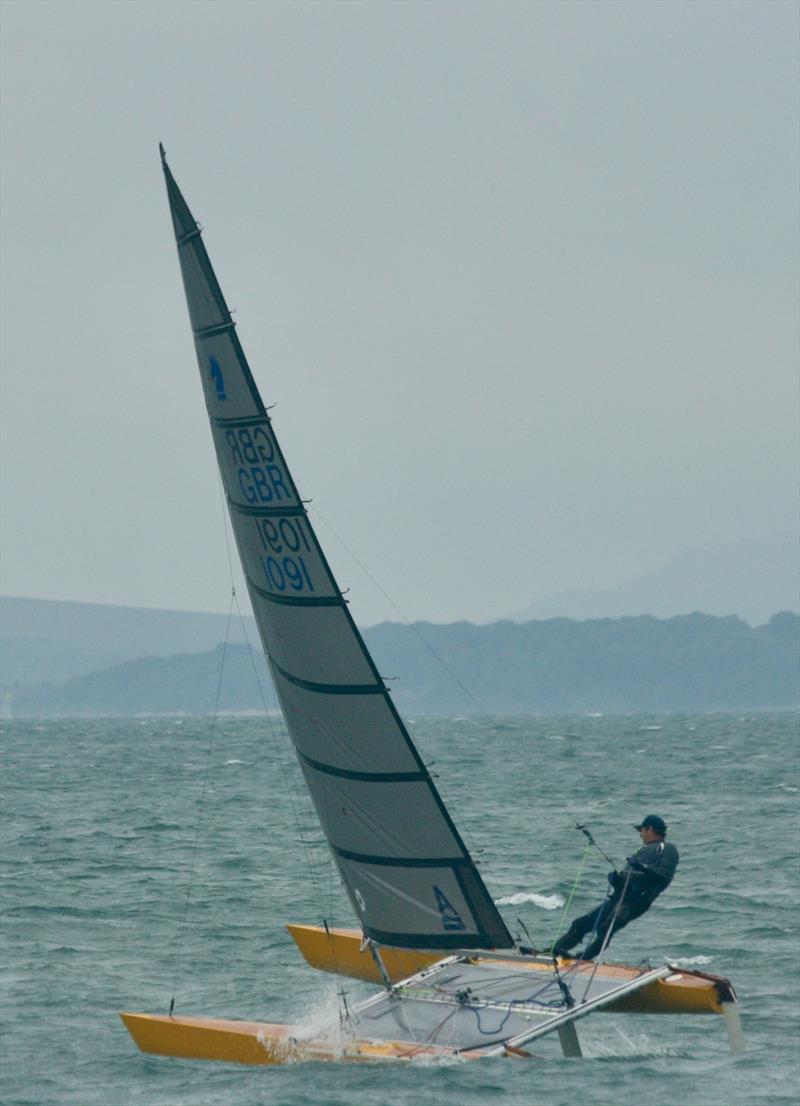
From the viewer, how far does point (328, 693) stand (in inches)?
489

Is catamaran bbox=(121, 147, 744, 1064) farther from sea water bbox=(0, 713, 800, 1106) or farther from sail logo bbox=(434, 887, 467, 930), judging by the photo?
sea water bbox=(0, 713, 800, 1106)

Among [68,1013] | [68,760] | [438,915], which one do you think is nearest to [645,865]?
[438,915]

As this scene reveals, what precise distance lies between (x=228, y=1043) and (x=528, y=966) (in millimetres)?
2472

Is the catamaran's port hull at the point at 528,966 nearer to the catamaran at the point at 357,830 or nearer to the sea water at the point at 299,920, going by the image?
the catamaran at the point at 357,830

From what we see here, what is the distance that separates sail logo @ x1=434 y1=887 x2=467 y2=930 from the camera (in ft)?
41.5

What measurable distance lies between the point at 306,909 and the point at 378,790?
7815mm

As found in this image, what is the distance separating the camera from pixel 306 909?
65.1 ft

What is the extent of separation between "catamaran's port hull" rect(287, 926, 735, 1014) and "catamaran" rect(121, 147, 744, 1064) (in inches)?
0.6

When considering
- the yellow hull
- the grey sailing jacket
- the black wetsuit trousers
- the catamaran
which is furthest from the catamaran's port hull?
the yellow hull

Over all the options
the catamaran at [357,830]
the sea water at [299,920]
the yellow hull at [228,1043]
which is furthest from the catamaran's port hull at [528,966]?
the yellow hull at [228,1043]

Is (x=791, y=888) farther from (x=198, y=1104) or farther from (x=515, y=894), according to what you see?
(x=198, y=1104)

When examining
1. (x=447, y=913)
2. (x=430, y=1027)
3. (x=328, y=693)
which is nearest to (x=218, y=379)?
(x=328, y=693)

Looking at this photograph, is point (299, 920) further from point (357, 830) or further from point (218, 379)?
point (218, 379)

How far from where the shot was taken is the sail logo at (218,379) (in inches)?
478
